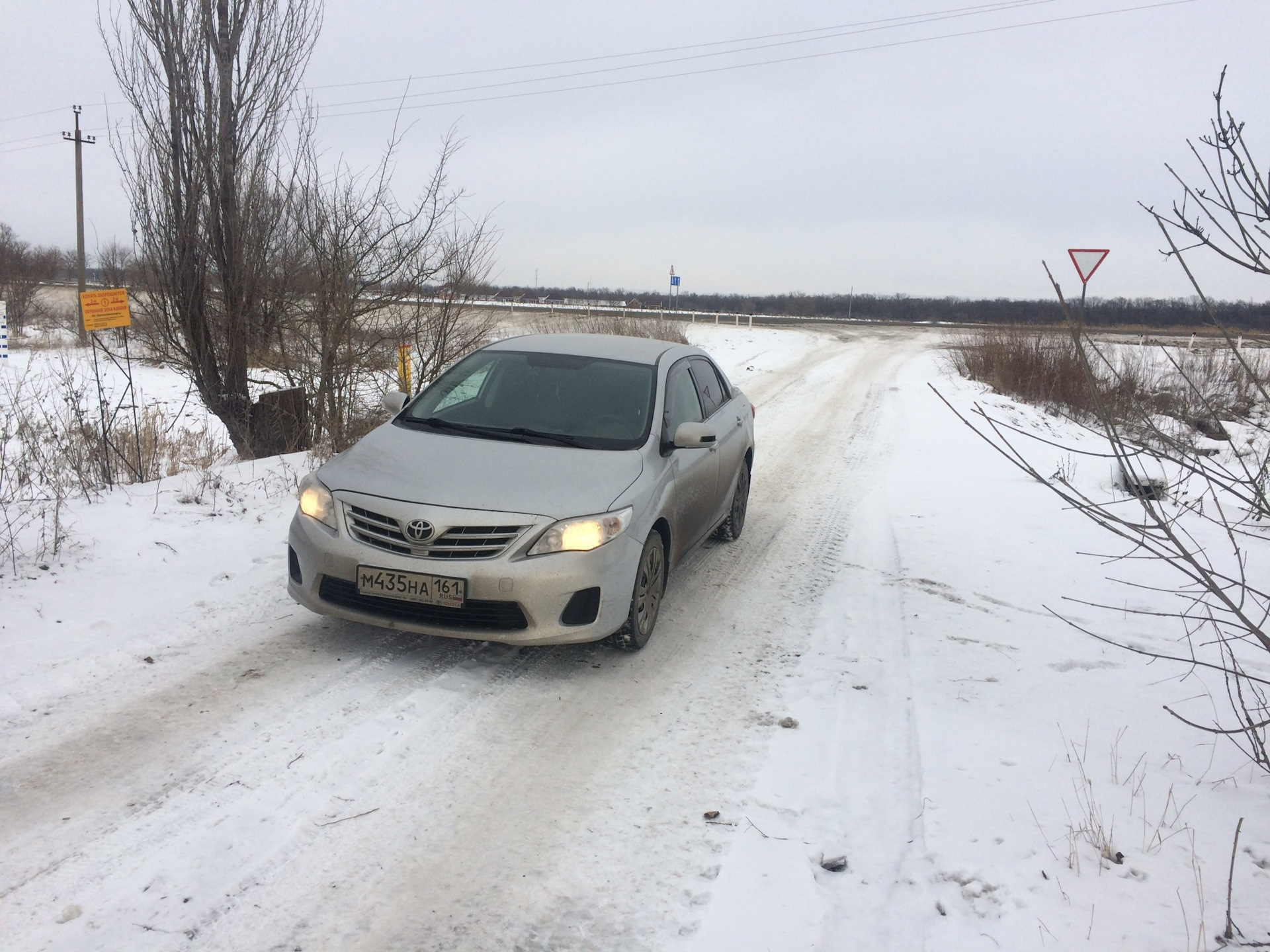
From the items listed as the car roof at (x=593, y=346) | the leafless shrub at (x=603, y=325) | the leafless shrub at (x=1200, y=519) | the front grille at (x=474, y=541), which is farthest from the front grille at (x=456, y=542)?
the leafless shrub at (x=603, y=325)

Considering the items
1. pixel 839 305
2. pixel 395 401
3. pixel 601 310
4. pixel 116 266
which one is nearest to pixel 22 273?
pixel 601 310

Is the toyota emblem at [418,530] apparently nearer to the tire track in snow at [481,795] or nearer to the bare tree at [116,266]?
the tire track in snow at [481,795]

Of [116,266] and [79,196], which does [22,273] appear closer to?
[79,196]

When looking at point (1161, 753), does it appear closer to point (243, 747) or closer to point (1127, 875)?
point (1127, 875)

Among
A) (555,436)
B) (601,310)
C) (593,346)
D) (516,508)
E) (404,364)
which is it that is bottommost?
(516,508)

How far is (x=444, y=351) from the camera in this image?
10.8 metres

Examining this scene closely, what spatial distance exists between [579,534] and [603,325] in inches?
815

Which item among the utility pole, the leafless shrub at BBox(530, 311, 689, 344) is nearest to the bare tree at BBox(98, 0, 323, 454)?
the leafless shrub at BBox(530, 311, 689, 344)

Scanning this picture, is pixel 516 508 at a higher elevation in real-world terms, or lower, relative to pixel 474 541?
higher

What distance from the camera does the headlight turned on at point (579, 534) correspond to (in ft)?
13.6

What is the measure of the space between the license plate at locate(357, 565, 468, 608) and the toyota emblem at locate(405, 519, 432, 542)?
0.56 feet

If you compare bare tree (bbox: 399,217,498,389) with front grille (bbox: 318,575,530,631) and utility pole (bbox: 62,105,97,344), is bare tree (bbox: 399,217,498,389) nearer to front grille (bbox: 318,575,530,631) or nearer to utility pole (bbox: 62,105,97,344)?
front grille (bbox: 318,575,530,631)

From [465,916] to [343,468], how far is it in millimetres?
2667

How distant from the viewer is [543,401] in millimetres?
5398
